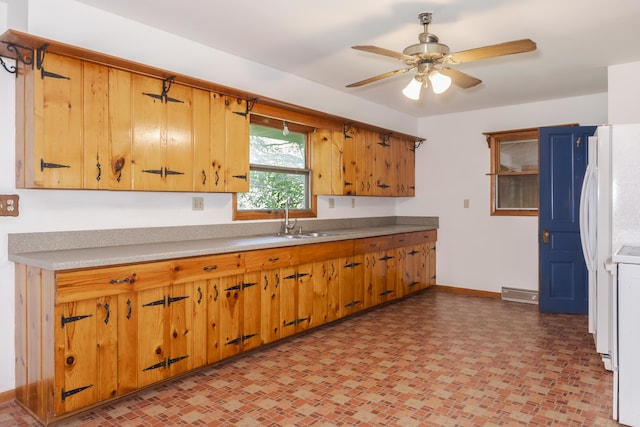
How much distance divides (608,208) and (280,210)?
9.29ft

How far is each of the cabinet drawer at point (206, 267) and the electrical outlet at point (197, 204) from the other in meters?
0.64

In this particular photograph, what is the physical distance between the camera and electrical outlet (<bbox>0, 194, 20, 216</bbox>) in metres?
2.51

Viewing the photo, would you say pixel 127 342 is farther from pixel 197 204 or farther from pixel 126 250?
pixel 197 204

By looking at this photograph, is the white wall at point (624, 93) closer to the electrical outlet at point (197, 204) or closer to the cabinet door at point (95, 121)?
the electrical outlet at point (197, 204)

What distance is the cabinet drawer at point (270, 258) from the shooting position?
3.29 meters

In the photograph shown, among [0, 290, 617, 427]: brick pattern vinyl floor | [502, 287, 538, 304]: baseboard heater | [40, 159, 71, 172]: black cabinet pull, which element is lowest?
[0, 290, 617, 427]: brick pattern vinyl floor

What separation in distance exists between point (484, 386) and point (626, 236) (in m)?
1.46

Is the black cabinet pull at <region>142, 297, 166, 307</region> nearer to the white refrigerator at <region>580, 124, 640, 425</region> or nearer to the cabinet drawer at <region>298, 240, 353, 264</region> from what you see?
the cabinet drawer at <region>298, 240, 353, 264</region>

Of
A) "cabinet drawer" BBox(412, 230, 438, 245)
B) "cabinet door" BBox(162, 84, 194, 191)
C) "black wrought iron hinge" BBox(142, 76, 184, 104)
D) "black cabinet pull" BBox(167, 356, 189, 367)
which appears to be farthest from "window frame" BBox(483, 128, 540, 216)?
"black cabinet pull" BBox(167, 356, 189, 367)

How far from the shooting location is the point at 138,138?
2857 millimetres

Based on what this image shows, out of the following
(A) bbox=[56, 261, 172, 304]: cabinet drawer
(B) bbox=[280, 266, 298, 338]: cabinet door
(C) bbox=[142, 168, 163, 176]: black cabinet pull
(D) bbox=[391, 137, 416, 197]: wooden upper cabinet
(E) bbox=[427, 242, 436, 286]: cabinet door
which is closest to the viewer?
(A) bbox=[56, 261, 172, 304]: cabinet drawer

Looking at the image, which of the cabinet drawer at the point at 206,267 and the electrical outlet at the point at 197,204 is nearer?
the cabinet drawer at the point at 206,267

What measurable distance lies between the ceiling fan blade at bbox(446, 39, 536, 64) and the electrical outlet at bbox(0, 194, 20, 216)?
2798mm

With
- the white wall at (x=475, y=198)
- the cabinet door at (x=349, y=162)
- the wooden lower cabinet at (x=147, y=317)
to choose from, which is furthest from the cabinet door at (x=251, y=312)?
the white wall at (x=475, y=198)
